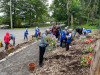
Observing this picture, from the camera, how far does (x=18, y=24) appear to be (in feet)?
108

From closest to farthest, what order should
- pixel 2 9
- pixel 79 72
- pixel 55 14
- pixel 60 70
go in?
pixel 79 72 < pixel 60 70 < pixel 55 14 < pixel 2 9

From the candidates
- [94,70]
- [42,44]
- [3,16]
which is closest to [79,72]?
[42,44]

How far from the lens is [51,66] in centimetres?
464

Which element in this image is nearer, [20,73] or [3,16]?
[20,73]

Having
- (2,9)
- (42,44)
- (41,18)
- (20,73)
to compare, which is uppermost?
(2,9)

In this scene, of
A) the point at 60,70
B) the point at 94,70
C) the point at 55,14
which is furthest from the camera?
the point at 55,14

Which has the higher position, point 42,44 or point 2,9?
point 2,9

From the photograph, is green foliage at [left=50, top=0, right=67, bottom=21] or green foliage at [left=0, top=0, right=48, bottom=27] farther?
green foliage at [left=0, top=0, right=48, bottom=27]

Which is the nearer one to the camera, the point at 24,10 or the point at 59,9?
the point at 59,9

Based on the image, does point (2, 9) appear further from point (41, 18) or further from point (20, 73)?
point (20, 73)

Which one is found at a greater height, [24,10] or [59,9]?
[24,10]

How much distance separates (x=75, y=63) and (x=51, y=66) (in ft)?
3.59

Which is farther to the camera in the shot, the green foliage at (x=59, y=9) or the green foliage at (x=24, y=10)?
the green foliage at (x=24, y=10)

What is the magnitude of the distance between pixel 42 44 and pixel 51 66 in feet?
3.53
